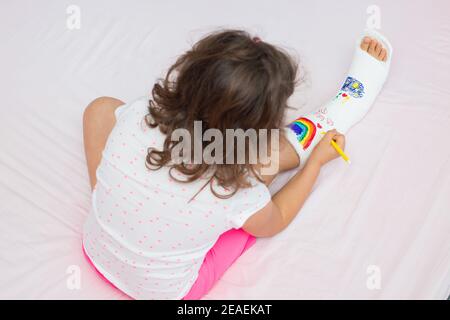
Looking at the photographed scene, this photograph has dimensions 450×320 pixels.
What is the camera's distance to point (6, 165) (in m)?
0.95

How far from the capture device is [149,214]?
69 cm

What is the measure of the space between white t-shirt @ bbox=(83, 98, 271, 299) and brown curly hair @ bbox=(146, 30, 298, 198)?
2cm

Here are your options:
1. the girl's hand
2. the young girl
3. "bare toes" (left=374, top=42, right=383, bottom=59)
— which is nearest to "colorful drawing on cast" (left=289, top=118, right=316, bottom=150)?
the girl's hand

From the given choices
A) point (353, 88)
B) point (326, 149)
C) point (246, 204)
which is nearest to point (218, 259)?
point (246, 204)

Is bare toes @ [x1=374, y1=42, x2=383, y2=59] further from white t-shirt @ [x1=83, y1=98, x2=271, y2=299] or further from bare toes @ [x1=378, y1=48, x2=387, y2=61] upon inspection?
white t-shirt @ [x1=83, y1=98, x2=271, y2=299]

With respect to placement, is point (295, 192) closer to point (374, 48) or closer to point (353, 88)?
point (353, 88)

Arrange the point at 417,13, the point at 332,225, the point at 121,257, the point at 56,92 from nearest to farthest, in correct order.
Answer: the point at 121,257
the point at 332,225
the point at 56,92
the point at 417,13

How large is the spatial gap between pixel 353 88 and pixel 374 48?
113 mm

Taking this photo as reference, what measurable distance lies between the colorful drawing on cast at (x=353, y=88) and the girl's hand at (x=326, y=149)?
4.3 inches

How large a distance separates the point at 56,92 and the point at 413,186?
74 cm

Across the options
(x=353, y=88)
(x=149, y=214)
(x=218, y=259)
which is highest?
(x=353, y=88)

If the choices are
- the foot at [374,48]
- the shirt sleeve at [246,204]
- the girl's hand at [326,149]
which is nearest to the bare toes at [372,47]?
the foot at [374,48]

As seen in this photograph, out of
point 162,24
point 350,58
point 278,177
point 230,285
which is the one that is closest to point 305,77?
point 350,58
